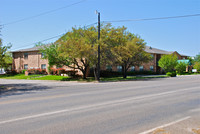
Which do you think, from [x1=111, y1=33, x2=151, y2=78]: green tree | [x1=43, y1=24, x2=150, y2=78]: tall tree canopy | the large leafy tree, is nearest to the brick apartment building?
[x1=111, y1=33, x2=151, y2=78]: green tree

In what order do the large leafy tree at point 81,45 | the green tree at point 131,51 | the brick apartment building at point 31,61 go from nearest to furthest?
the large leafy tree at point 81,45 < the green tree at point 131,51 < the brick apartment building at point 31,61

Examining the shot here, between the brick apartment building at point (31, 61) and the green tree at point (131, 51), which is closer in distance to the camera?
the green tree at point (131, 51)

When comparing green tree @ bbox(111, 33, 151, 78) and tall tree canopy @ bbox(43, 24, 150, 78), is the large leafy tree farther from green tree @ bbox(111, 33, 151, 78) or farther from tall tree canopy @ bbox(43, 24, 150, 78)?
green tree @ bbox(111, 33, 151, 78)

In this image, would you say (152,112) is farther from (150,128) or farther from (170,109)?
(150,128)

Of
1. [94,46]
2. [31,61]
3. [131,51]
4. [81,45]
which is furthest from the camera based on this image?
[31,61]

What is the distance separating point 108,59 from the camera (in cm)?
2936

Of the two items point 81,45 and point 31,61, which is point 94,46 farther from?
point 31,61

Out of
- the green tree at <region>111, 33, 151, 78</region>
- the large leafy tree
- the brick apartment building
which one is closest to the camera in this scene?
the large leafy tree

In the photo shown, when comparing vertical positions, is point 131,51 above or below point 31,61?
above

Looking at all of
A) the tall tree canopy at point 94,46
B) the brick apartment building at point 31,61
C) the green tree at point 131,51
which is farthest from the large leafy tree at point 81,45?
the brick apartment building at point 31,61

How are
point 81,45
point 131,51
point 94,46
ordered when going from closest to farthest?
1. point 81,45
2. point 94,46
3. point 131,51

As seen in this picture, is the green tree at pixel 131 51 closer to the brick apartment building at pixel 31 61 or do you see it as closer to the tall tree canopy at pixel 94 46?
the tall tree canopy at pixel 94 46

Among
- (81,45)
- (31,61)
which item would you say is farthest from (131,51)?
(31,61)

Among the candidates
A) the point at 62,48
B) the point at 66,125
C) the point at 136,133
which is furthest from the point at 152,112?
the point at 62,48
